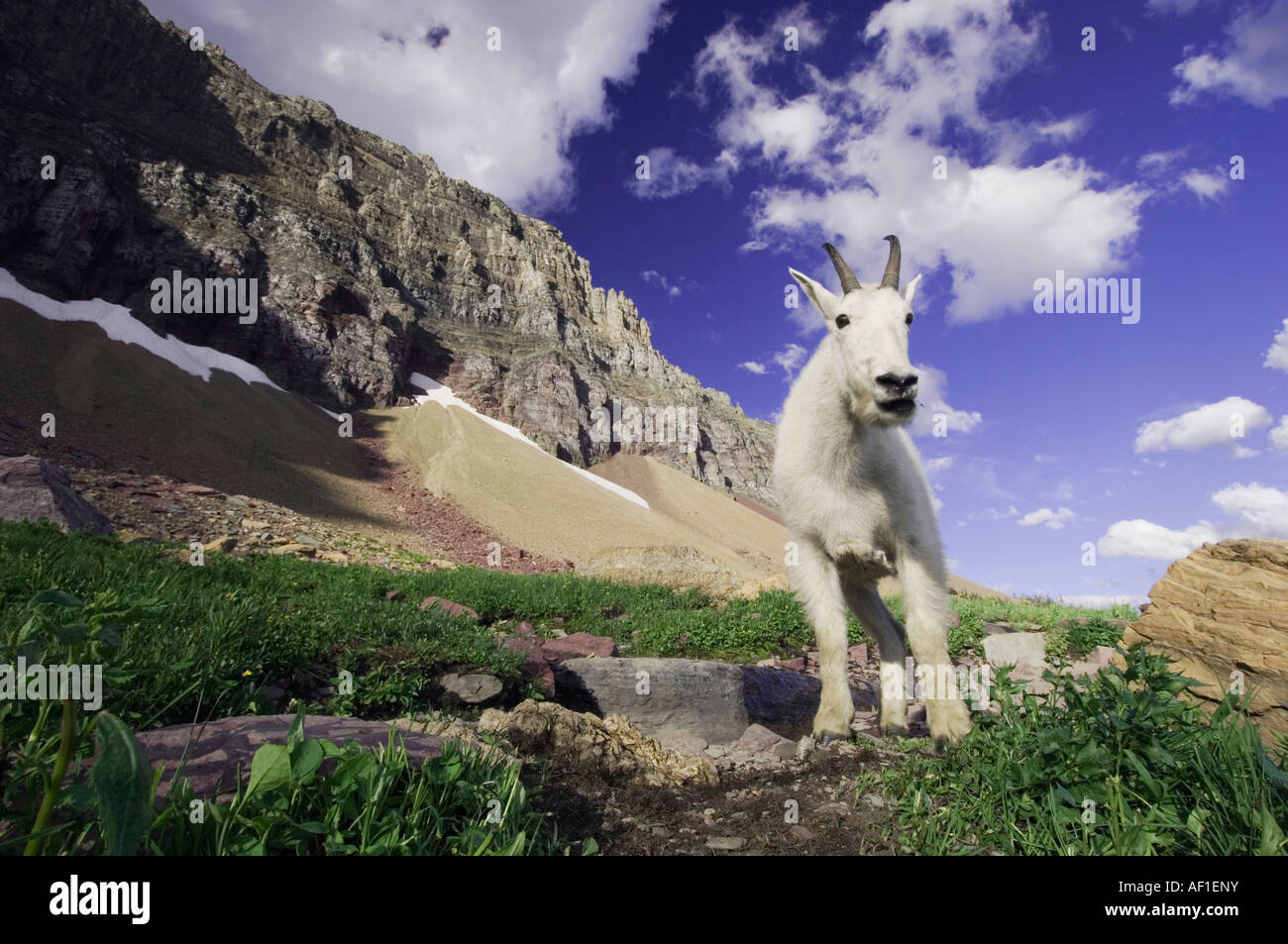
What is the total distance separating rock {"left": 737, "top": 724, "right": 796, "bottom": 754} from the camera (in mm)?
5004

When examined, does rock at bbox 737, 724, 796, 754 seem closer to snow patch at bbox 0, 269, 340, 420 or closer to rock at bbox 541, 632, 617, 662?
rock at bbox 541, 632, 617, 662

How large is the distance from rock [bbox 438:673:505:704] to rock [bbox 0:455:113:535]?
27.6 feet

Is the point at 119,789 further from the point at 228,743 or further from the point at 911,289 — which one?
the point at 911,289

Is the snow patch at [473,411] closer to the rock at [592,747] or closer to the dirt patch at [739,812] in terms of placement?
the rock at [592,747]

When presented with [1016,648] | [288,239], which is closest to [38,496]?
[1016,648]

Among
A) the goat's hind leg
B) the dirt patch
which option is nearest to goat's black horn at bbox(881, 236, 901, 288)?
the goat's hind leg

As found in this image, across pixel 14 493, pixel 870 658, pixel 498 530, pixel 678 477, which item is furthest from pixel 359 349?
pixel 870 658

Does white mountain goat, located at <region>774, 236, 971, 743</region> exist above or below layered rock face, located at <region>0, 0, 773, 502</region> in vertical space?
below

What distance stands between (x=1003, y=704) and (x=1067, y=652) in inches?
267

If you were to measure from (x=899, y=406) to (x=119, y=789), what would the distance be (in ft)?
13.0

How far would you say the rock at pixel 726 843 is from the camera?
266 centimetres

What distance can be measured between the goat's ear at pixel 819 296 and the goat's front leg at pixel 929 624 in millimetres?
1988
